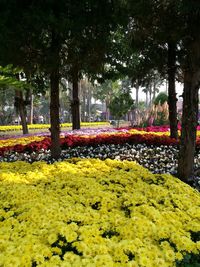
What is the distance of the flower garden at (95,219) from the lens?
3.67 m

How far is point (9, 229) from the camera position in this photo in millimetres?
4184

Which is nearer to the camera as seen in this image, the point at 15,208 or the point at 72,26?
the point at 15,208

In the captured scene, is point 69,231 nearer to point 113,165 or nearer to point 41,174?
point 41,174

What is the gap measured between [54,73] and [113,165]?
3915 mm

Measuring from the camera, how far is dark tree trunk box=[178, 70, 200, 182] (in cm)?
788

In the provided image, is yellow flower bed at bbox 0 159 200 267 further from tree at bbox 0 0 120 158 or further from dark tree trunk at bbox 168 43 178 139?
dark tree trunk at bbox 168 43 178 139

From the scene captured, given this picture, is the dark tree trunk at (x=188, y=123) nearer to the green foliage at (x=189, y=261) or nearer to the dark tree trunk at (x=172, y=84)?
the green foliage at (x=189, y=261)

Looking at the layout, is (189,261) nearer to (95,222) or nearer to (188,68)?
(95,222)

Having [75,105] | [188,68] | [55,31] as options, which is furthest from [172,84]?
[188,68]

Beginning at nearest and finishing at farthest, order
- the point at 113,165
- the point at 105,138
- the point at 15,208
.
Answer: the point at 15,208 < the point at 113,165 < the point at 105,138

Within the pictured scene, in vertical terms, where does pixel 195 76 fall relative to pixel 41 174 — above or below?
above

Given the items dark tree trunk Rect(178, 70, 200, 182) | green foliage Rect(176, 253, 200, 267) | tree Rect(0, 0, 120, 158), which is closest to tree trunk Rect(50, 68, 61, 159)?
tree Rect(0, 0, 120, 158)

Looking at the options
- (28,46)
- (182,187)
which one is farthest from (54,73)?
(182,187)

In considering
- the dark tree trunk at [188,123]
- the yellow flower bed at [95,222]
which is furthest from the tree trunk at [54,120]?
the yellow flower bed at [95,222]
